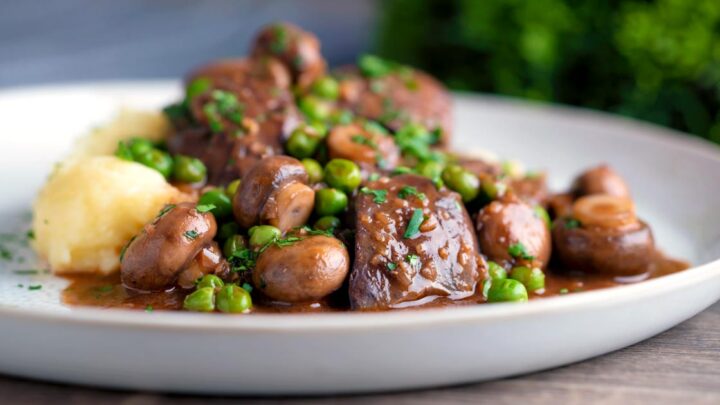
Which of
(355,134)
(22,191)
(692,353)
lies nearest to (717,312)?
(692,353)

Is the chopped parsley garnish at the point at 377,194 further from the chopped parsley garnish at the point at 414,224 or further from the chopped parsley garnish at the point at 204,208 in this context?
the chopped parsley garnish at the point at 204,208

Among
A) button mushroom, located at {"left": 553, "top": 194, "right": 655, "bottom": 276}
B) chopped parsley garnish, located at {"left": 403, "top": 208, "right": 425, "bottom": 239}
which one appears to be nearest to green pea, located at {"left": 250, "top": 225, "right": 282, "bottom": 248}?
chopped parsley garnish, located at {"left": 403, "top": 208, "right": 425, "bottom": 239}

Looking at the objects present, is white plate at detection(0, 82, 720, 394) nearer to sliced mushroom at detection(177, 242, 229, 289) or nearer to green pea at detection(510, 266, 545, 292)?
green pea at detection(510, 266, 545, 292)

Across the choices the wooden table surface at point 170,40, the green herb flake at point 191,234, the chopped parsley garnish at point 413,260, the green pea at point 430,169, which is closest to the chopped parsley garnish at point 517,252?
→ the green pea at point 430,169

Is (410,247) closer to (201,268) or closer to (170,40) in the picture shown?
(201,268)

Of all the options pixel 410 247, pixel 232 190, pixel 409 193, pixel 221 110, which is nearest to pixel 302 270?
pixel 410 247

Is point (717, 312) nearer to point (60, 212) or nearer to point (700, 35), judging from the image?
point (60, 212)
